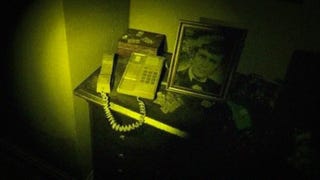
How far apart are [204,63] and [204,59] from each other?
2cm

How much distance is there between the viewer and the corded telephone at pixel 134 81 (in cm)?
135

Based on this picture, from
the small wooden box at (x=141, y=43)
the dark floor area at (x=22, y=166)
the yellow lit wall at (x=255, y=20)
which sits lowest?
the dark floor area at (x=22, y=166)

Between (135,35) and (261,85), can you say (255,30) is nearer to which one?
(261,85)

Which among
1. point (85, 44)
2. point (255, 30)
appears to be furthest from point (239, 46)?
point (85, 44)

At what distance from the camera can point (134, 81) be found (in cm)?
139

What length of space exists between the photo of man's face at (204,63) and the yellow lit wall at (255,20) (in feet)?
0.88

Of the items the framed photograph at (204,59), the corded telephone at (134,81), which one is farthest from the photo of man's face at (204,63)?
the corded telephone at (134,81)

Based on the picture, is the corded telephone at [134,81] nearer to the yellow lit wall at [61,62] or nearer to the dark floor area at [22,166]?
the yellow lit wall at [61,62]

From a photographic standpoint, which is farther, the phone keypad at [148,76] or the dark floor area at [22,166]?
the dark floor area at [22,166]

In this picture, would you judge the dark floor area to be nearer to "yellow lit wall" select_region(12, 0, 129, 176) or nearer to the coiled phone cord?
"yellow lit wall" select_region(12, 0, 129, 176)

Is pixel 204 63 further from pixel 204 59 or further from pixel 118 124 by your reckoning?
pixel 118 124

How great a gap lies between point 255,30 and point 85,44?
857mm

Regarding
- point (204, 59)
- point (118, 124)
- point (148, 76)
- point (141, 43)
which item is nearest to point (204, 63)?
point (204, 59)

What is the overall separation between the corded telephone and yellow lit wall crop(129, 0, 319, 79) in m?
0.32
